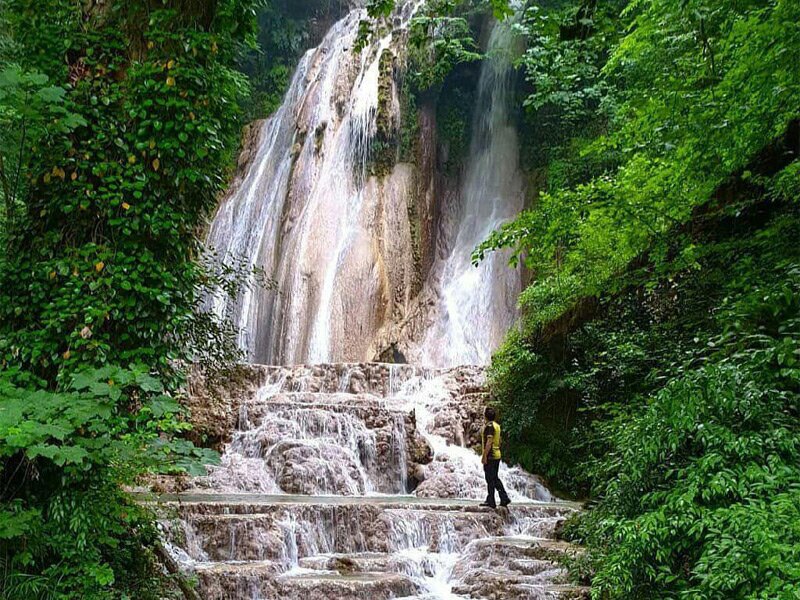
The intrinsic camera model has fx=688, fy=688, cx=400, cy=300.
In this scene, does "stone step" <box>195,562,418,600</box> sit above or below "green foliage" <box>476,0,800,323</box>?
below

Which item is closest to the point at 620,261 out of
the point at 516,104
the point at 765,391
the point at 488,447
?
the point at 488,447

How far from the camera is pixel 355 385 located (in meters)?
15.1

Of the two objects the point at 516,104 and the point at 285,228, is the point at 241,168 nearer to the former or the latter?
the point at 285,228

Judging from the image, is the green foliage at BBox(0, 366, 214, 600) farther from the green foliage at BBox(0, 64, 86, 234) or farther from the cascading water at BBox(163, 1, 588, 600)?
the cascading water at BBox(163, 1, 588, 600)

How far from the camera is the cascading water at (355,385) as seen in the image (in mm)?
7375

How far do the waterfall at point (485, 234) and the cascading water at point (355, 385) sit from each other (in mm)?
53

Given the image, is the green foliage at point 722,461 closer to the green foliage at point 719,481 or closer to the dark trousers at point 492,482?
the green foliage at point 719,481

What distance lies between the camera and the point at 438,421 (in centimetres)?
1384

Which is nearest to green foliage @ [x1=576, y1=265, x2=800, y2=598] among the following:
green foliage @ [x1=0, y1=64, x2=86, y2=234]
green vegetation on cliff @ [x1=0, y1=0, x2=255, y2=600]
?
green vegetation on cliff @ [x1=0, y1=0, x2=255, y2=600]

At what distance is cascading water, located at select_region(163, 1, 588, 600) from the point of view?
7.38 meters

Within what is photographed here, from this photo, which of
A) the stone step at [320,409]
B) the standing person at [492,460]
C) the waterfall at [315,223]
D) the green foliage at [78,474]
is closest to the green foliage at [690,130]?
the standing person at [492,460]

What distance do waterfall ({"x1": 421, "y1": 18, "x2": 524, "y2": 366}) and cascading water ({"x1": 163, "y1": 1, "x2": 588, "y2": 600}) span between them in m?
0.05

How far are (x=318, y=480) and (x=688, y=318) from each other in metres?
6.71

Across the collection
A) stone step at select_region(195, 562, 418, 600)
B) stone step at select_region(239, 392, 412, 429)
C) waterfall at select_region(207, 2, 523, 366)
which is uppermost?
waterfall at select_region(207, 2, 523, 366)
